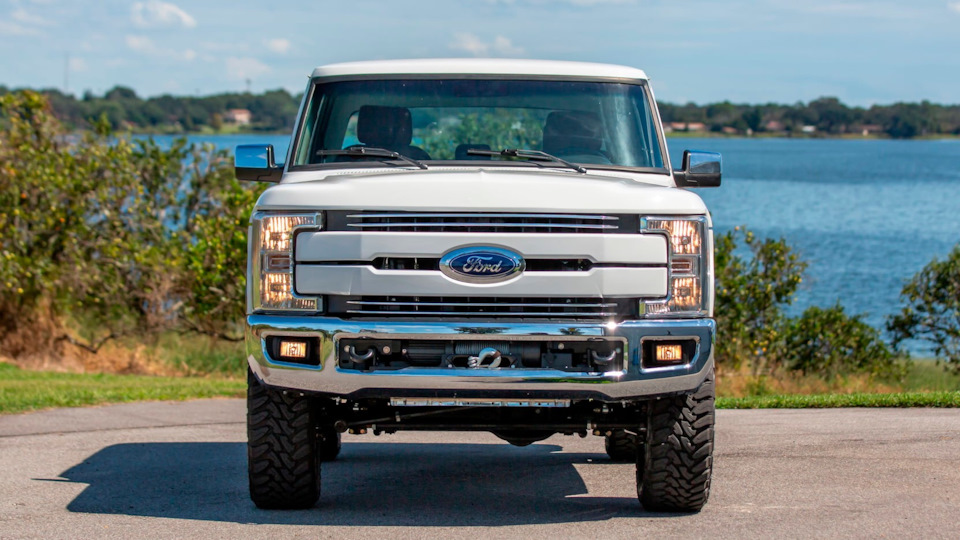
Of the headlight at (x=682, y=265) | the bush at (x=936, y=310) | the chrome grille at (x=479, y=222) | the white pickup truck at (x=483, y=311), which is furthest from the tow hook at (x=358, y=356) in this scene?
the bush at (x=936, y=310)

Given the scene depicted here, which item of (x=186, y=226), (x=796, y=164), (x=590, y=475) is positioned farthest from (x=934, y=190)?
(x=590, y=475)

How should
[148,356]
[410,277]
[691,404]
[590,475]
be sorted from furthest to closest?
[148,356]
[590,475]
[691,404]
[410,277]

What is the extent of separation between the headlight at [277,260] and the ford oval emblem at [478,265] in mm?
633

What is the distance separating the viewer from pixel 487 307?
19.6 ft

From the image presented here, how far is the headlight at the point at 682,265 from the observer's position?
6.02 metres

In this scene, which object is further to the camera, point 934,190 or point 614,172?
point 934,190

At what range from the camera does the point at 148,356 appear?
1805 centimetres

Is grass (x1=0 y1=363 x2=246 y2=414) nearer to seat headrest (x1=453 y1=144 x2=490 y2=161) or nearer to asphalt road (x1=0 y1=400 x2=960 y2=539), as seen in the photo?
asphalt road (x1=0 y1=400 x2=960 y2=539)

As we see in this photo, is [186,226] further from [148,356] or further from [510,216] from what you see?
[510,216]

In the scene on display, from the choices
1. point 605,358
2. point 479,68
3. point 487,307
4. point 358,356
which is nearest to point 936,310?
point 479,68

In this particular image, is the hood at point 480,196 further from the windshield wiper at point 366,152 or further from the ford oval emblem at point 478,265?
the windshield wiper at point 366,152

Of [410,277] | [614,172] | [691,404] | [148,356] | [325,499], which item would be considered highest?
[614,172]

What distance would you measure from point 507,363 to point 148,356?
42.7ft

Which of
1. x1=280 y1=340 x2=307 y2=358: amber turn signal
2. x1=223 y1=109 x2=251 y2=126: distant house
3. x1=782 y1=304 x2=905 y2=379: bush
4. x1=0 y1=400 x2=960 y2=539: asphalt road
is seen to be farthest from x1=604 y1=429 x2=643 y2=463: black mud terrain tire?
x1=223 y1=109 x2=251 y2=126: distant house
